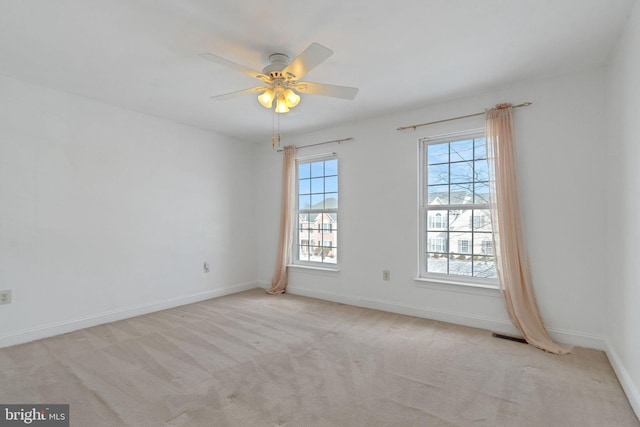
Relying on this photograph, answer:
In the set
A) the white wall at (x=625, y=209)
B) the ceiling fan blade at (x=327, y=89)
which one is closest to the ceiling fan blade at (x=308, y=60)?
the ceiling fan blade at (x=327, y=89)

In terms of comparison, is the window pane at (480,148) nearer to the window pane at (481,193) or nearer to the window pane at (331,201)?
the window pane at (481,193)

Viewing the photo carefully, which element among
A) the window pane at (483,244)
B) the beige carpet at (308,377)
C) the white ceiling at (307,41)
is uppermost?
the white ceiling at (307,41)

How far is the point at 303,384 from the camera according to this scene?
218 centimetres

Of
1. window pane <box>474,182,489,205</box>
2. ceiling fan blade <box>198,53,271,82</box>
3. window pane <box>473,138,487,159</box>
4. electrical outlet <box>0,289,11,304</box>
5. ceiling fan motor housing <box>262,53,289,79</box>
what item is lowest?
electrical outlet <box>0,289,11,304</box>

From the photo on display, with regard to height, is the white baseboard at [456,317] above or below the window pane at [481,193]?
below

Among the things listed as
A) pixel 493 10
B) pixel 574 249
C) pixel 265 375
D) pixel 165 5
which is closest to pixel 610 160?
pixel 574 249

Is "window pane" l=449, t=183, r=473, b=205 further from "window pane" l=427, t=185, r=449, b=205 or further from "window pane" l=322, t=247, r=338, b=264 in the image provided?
"window pane" l=322, t=247, r=338, b=264

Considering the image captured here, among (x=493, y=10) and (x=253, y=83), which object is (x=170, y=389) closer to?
(x=253, y=83)

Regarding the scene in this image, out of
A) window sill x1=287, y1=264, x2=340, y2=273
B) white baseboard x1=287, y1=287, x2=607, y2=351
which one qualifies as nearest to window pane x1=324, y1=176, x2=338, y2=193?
window sill x1=287, y1=264, x2=340, y2=273

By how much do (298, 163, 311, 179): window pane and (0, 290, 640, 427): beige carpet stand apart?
2335 mm

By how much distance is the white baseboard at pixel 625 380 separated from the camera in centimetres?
185

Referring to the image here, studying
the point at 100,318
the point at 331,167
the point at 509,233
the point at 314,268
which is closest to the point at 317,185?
the point at 331,167

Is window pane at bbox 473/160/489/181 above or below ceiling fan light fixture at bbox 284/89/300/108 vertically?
below

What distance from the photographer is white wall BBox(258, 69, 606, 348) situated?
2730 mm
